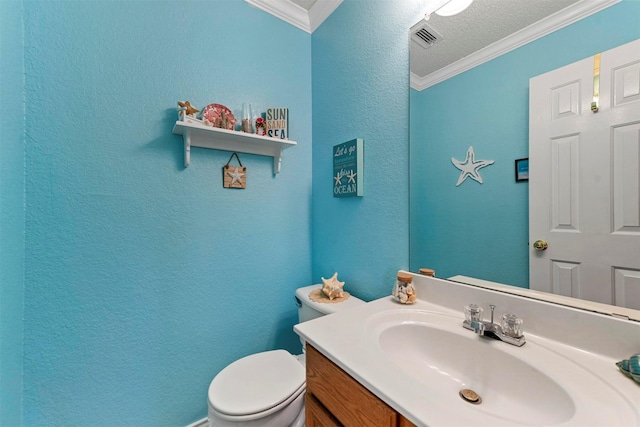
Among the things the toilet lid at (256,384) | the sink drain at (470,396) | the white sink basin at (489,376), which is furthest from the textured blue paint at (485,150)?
the toilet lid at (256,384)

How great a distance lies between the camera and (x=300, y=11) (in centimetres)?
157

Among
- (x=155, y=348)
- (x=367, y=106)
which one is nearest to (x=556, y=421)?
(x=367, y=106)

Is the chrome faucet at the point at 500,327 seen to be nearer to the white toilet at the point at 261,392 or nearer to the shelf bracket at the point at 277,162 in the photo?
the white toilet at the point at 261,392

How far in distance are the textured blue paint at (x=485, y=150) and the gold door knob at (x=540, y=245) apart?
28 mm

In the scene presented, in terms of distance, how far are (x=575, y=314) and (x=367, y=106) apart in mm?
1133

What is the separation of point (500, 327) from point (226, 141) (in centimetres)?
144

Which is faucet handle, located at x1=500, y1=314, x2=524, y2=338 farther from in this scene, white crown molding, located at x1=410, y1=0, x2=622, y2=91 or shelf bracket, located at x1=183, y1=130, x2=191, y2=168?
shelf bracket, located at x1=183, y1=130, x2=191, y2=168

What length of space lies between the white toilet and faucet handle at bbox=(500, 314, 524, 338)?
64cm

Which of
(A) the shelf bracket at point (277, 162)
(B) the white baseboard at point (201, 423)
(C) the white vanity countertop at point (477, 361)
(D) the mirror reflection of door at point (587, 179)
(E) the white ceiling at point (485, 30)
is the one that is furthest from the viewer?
(A) the shelf bracket at point (277, 162)

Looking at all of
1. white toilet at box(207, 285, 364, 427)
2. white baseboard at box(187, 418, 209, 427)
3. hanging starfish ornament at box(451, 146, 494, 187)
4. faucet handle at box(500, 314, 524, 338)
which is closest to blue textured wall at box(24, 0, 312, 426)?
white baseboard at box(187, 418, 209, 427)

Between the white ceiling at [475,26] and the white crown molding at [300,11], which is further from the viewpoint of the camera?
the white crown molding at [300,11]

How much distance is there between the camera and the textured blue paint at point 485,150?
68 cm

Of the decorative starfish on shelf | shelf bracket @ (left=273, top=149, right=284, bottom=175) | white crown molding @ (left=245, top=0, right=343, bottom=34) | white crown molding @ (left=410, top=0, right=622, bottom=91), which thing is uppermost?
white crown molding @ (left=245, top=0, right=343, bottom=34)

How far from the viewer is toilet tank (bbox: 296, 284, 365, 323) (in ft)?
3.88
